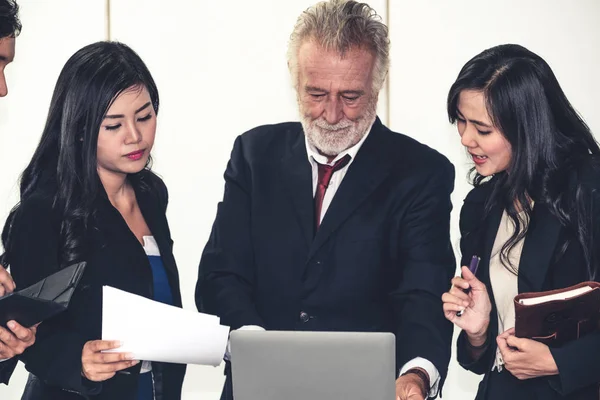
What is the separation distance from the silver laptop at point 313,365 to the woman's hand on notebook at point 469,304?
2.25 ft

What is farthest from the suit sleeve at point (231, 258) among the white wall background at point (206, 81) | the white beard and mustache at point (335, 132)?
the white wall background at point (206, 81)

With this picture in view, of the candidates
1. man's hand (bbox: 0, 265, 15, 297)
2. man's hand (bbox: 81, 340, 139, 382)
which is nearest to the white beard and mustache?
man's hand (bbox: 81, 340, 139, 382)

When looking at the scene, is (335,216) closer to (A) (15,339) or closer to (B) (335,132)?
(B) (335,132)

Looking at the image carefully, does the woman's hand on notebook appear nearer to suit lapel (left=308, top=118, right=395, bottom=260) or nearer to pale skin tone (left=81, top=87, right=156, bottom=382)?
→ suit lapel (left=308, top=118, right=395, bottom=260)

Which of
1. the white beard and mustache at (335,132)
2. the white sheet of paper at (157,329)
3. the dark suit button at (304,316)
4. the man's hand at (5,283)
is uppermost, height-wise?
the white beard and mustache at (335,132)

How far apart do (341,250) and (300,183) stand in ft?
0.83

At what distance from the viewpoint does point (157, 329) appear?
2531 mm

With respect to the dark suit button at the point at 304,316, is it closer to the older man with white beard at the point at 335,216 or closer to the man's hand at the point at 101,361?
the older man with white beard at the point at 335,216

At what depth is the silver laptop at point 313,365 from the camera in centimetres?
209

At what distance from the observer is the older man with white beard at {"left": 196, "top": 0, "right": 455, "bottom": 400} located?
2838 millimetres

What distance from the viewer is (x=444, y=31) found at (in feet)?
14.2

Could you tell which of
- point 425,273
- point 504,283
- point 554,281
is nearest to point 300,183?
point 425,273

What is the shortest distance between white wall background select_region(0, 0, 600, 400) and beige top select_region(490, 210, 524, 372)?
1.54 m

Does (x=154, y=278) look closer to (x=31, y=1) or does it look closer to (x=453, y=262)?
(x=453, y=262)
